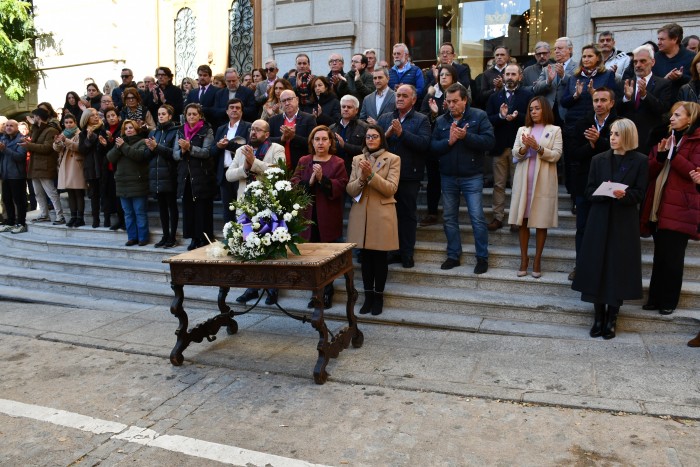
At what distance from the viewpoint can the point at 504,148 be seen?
8383 mm

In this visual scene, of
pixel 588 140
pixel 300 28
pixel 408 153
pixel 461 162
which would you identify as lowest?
pixel 461 162

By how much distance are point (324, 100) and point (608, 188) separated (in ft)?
14.0

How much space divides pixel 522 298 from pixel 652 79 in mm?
2955

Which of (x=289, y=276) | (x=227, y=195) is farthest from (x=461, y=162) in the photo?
(x=227, y=195)

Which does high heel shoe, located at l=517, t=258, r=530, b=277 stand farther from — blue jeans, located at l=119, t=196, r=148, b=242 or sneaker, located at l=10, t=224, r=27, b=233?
sneaker, located at l=10, t=224, r=27, b=233

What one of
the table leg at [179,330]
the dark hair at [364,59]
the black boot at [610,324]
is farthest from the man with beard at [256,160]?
the black boot at [610,324]

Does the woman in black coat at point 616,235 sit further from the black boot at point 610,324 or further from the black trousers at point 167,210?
the black trousers at point 167,210

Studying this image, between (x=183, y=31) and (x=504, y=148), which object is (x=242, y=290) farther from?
(x=183, y=31)

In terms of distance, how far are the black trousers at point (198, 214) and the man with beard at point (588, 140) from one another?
4.97 meters

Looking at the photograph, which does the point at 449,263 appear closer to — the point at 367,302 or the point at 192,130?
the point at 367,302

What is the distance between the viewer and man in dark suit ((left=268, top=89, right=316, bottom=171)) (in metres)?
7.91

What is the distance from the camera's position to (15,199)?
1180 cm

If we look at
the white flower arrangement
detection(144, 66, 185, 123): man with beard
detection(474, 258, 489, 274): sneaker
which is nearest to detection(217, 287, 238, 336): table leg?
the white flower arrangement

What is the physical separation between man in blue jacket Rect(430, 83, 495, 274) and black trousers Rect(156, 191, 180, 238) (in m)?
4.07
